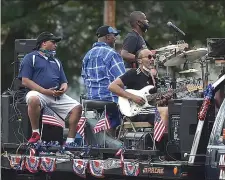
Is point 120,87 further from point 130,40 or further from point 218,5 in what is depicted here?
point 218,5

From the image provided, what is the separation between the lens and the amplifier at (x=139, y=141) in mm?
10102

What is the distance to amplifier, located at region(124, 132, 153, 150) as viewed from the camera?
398 inches

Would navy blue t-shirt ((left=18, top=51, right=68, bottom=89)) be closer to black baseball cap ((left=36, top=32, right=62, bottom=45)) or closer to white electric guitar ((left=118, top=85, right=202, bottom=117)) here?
black baseball cap ((left=36, top=32, right=62, bottom=45))

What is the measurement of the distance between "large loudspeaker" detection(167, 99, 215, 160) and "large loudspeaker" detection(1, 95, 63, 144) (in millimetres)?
2356

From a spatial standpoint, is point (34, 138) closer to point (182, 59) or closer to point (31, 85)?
point (31, 85)

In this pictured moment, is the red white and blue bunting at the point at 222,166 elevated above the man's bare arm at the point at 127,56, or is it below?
below

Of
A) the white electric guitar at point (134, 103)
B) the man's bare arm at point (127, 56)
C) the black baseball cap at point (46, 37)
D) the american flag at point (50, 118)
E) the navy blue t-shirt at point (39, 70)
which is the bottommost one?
the american flag at point (50, 118)

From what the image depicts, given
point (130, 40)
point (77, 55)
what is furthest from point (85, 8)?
point (130, 40)

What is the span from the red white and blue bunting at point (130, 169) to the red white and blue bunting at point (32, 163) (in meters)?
1.61

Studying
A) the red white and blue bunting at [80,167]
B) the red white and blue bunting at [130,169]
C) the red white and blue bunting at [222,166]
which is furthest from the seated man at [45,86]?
the red white and blue bunting at [222,166]

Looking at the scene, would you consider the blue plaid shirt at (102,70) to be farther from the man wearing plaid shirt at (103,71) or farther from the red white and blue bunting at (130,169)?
the red white and blue bunting at (130,169)

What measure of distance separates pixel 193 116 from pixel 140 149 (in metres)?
0.85

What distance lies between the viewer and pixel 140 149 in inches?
396

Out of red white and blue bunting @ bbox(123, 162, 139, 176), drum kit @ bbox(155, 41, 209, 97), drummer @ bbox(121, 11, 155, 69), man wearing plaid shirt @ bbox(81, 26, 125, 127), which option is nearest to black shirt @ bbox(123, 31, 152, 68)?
drummer @ bbox(121, 11, 155, 69)
